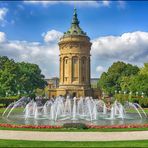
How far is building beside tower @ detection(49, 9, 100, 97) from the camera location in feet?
242

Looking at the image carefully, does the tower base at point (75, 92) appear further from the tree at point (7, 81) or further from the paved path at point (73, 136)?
the paved path at point (73, 136)

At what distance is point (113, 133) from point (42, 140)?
3.91 meters

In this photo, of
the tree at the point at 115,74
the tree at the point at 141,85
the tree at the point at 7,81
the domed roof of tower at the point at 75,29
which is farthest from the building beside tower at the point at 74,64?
the tree at the point at 141,85

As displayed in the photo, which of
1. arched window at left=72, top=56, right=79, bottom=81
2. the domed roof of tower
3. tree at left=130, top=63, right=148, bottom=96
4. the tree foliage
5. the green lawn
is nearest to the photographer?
the green lawn

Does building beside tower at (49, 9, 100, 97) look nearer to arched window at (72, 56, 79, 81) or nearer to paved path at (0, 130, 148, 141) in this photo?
arched window at (72, 56, 79, 81)

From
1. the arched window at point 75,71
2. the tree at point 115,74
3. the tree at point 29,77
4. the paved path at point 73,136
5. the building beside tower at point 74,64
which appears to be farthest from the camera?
the tree at point 115,74

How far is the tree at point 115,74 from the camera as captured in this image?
287 ft

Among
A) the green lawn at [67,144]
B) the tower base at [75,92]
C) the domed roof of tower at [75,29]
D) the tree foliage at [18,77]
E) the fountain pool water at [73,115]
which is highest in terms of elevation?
the domed roof of tower at [75,29]

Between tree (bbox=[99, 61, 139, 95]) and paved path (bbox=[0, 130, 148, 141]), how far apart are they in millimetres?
70140

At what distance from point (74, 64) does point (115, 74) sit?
16.6 meters

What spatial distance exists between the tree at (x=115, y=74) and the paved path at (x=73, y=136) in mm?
70140

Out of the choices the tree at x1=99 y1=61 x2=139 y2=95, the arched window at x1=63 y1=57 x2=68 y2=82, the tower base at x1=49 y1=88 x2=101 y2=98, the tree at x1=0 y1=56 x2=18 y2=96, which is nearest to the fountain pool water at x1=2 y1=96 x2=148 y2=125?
the tree at x1=0 y1=56 x2=18 y2=96

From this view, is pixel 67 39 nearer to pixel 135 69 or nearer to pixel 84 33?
pixel 84 33

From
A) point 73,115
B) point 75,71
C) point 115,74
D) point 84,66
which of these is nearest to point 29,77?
point 75,71
